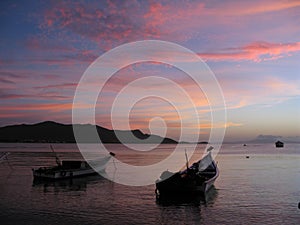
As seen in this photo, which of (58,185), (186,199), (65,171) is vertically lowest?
(186,199)

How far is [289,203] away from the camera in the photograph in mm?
33250

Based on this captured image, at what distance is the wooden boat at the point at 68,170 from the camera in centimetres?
4975

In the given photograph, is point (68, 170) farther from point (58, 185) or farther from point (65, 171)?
point (58, 185)

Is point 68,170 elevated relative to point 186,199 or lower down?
elevated

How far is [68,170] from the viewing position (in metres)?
53.8

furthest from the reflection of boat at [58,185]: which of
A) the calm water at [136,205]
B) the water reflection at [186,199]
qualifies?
the water reflection at [186,199]

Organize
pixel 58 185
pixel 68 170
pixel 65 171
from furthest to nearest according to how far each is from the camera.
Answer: pixel 68 170 < pixel 65 171 < pixel 58 185

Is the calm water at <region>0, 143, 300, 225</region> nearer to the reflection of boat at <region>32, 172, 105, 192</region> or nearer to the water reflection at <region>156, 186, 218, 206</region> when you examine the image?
the water reflection at <region>156, 186, 218, 206</region>

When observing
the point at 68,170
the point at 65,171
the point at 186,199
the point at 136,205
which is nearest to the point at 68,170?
the point at 68,170

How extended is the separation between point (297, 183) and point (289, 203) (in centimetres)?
1644

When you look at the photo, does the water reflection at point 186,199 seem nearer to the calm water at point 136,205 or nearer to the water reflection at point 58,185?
the calm water at point 136,205

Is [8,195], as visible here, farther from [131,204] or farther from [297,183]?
[297,183]

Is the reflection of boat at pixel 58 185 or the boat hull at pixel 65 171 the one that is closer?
the reflection of boat at pixel 58 185

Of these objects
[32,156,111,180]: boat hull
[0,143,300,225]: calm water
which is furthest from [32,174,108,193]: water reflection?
[32,156,111,180]: boat hull
